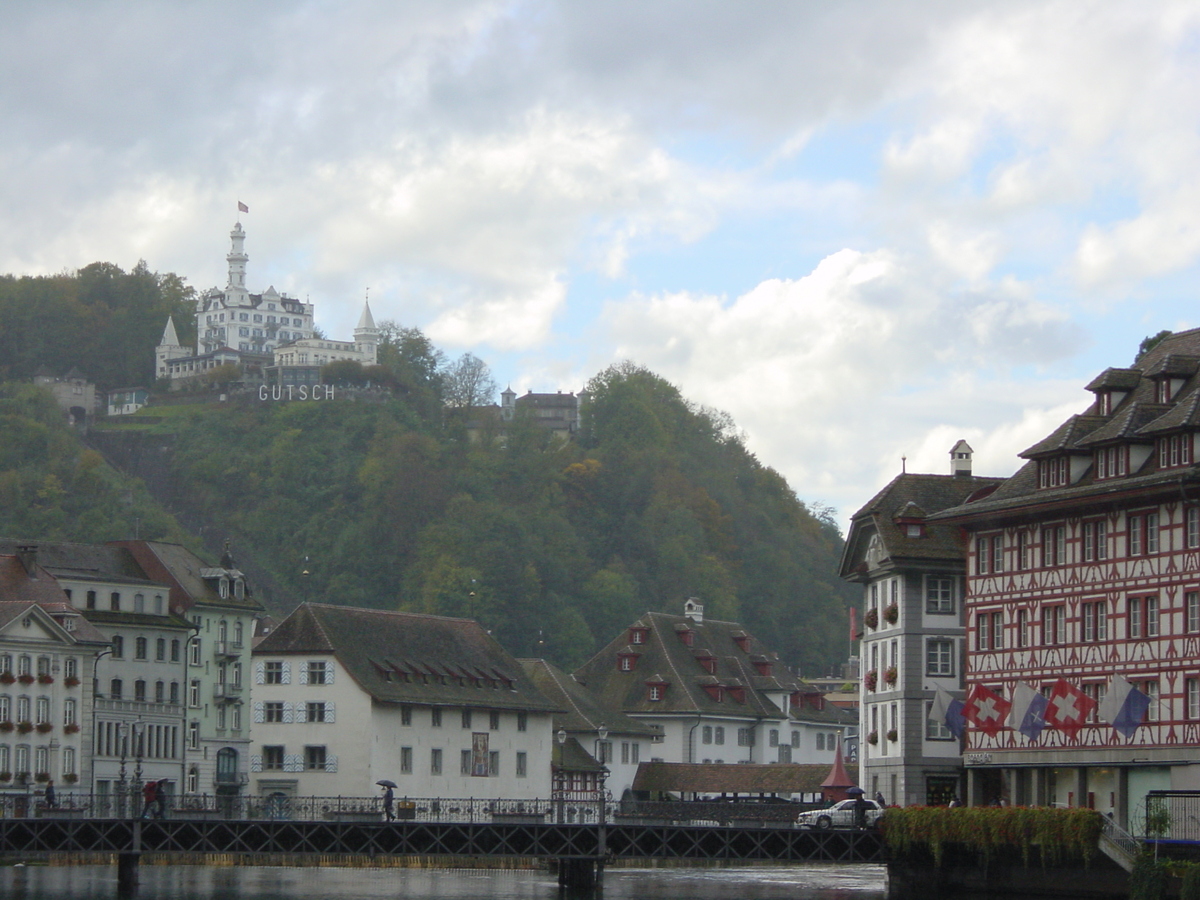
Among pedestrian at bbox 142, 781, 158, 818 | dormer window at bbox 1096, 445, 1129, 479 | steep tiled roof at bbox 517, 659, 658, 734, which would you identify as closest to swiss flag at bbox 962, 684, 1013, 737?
dormer window at bbox 1096, 445, 1129, 479

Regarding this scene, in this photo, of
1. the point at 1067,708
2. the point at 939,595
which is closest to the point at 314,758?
the point at 939,595

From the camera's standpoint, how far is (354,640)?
102 m

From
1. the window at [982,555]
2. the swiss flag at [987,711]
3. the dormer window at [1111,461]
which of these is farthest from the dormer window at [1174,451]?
the window at [982,555]

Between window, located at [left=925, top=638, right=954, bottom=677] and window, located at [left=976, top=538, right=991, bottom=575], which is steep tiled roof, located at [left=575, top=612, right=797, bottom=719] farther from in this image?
window, located at [left=976, top=538, right=991, bottom=575]

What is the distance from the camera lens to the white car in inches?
2527

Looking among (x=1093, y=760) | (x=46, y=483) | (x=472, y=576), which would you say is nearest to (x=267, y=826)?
(x=1093, y=760)

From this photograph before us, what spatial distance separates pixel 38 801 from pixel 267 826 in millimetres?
26173

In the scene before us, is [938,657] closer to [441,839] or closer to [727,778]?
[441,839]

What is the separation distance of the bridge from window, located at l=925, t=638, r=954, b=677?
651 inches

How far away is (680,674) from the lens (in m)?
122

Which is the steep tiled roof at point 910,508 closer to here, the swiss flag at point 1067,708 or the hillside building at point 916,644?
the hillside building at point 916,644

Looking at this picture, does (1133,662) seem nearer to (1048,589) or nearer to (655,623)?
(1048,589)

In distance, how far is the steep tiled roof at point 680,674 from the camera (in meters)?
121

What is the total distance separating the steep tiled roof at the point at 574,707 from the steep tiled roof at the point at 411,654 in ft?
8.40
